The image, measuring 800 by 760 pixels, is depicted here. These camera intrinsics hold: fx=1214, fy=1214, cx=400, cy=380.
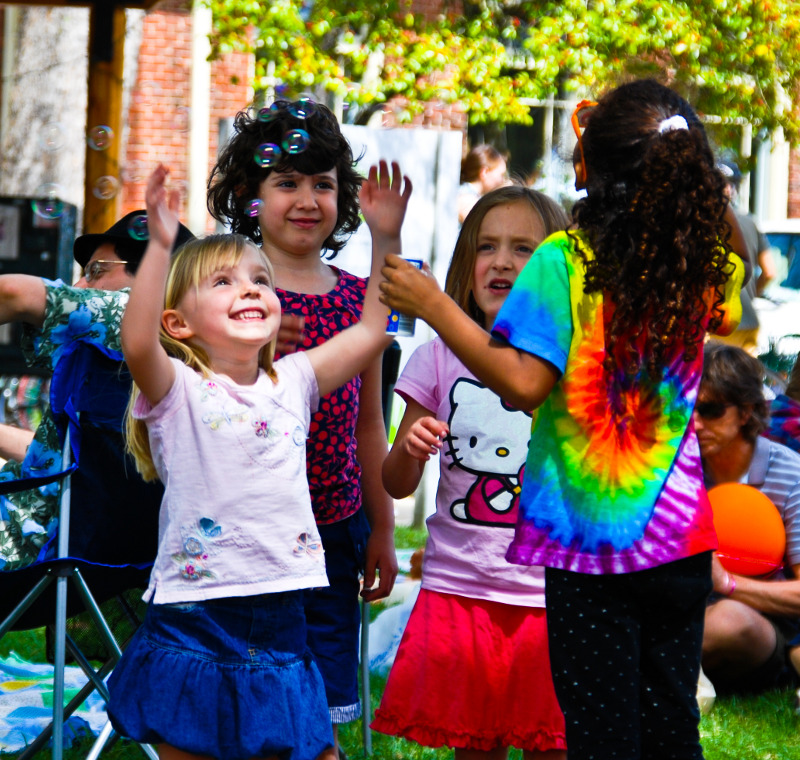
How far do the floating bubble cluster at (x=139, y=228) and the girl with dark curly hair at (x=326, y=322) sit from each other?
20 cm

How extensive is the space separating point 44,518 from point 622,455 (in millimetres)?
1471

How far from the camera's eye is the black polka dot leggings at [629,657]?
86.2 inches

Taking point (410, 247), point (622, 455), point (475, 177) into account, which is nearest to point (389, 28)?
point (475, 177)

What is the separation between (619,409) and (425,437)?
16.8 inches

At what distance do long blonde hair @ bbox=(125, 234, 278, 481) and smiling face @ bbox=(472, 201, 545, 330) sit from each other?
607 millimetres

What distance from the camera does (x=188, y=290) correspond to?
245 centimetres

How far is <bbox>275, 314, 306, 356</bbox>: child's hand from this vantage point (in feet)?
8.57

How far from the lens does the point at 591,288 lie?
2.18 metres

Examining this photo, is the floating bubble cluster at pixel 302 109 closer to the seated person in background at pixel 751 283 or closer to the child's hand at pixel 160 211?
the child's hand at pixel 160 211

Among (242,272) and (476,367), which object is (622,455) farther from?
(242,272)

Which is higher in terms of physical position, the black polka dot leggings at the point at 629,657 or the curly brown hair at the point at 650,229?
the curly brown hair at the point at 650,229

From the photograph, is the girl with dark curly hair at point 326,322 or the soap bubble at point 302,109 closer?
the girl with dark curly hair at point 326,322

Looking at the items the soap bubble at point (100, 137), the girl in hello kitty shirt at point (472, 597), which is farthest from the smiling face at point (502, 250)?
the soap bubble at point (100, 137)

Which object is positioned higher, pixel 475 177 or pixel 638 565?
pixel 475 177
